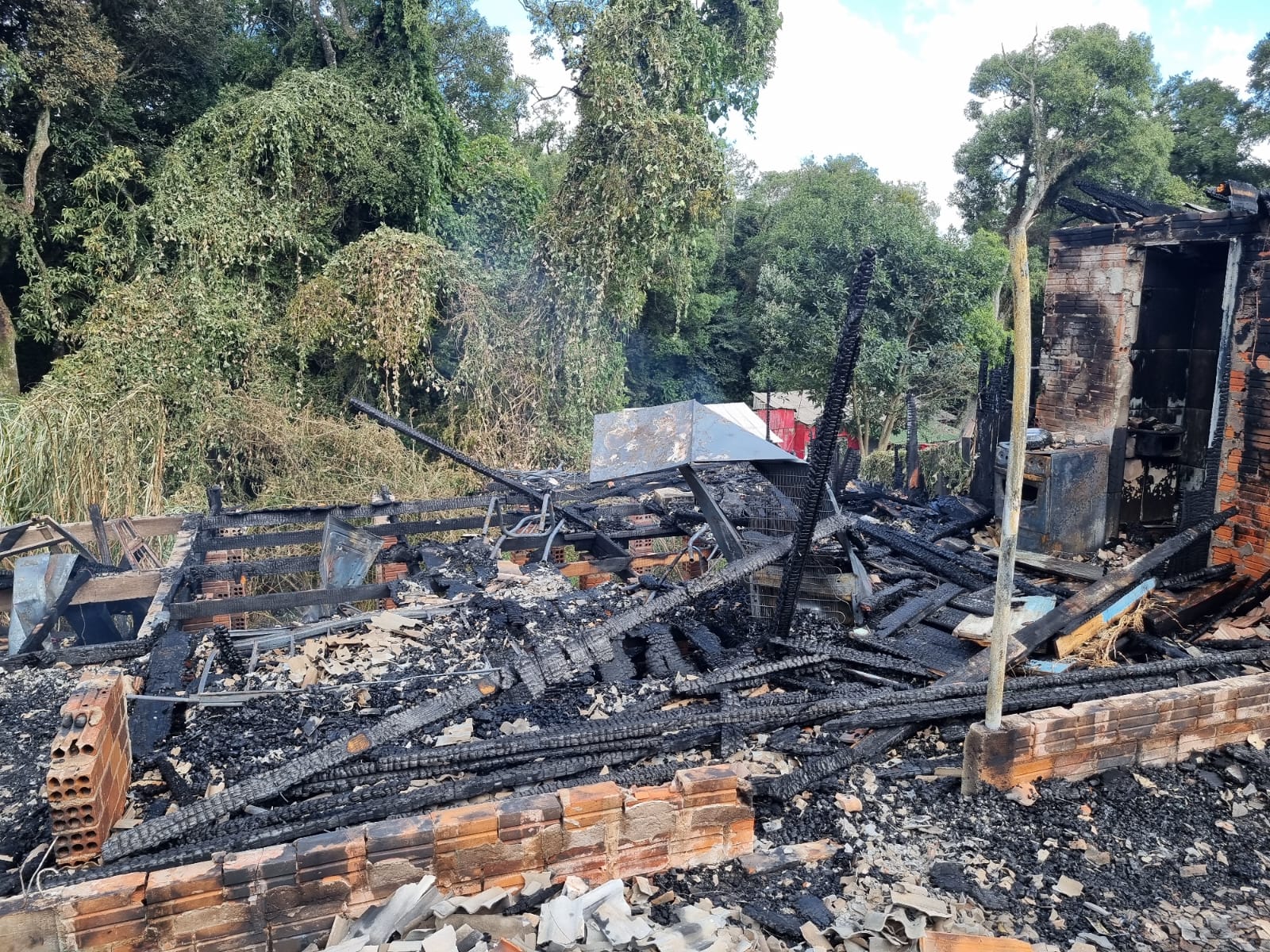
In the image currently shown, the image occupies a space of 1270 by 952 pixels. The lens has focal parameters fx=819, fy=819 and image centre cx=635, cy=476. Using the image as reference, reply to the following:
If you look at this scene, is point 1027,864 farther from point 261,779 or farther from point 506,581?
point 506,581

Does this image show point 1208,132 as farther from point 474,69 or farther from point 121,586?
point 121,586

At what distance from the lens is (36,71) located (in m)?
12.0

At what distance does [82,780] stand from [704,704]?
3.37 m

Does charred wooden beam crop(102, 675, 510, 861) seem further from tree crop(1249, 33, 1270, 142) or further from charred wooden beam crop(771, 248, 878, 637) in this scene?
tree crop(1249, 33, 1270, 142)

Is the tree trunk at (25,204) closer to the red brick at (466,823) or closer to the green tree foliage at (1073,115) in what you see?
the red brick at (466,823)

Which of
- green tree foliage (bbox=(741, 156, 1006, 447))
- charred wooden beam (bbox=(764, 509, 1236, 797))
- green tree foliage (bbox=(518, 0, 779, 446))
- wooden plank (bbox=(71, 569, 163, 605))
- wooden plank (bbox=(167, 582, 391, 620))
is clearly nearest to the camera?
charred wooden beam (bbox=(764, 509, 1236, 797))

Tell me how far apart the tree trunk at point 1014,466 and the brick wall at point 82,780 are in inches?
167

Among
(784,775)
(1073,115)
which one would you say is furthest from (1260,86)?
(784,775)

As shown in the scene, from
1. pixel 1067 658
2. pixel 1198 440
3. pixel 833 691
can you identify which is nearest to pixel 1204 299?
pixel 1198 440

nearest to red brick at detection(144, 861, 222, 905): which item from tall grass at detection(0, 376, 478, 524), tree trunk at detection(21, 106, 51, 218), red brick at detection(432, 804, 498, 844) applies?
red brick at detection(432, 804, 498, 844)

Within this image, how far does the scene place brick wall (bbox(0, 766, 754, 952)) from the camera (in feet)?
9.95

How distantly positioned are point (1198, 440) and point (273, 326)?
12.9 metres

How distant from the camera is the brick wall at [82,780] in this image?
3.54 meters

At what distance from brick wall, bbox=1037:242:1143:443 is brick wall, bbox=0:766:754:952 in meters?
7.42
